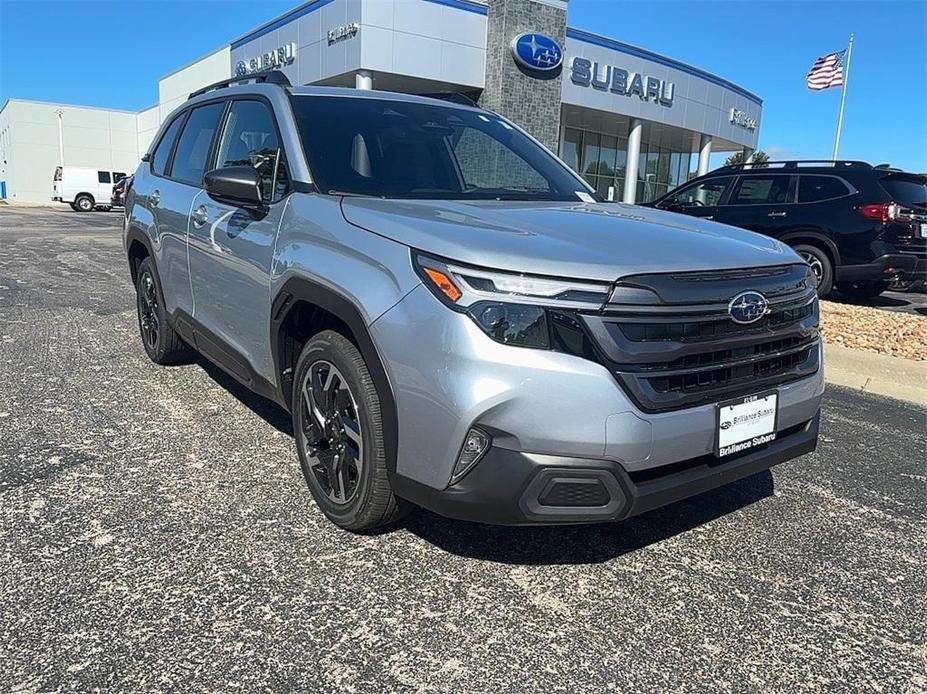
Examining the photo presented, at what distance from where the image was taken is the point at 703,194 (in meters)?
10.9

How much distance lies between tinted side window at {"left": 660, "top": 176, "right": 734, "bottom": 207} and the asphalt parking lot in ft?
24.2

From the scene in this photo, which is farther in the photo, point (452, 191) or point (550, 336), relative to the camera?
point (452, 191)

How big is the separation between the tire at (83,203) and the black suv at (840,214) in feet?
123

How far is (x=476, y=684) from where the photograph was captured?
2047mm

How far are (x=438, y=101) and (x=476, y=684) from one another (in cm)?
319

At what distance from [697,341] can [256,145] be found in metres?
2.39

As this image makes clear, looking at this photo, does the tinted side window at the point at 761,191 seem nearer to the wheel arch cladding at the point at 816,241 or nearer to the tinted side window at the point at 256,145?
the wheel arch cladding at the point at 816,241

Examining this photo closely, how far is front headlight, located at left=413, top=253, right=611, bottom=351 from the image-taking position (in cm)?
218

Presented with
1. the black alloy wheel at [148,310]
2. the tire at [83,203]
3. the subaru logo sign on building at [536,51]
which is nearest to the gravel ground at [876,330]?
the black alloy wheel at [148,310]

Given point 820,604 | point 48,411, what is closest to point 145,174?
point 48,411

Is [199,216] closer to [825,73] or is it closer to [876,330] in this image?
[876,330]

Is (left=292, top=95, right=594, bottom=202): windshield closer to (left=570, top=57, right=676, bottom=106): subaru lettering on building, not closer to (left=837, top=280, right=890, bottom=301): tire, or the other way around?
(left=837, top=280, right=890, bottom=301): tire

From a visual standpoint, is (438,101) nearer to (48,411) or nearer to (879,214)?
(48,411)

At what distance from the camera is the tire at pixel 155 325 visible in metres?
4.93
